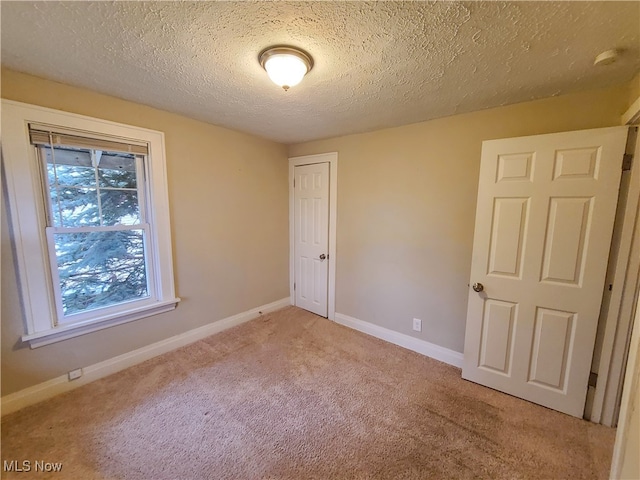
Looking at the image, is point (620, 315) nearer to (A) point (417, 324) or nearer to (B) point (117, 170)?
(A) point (417, 324)

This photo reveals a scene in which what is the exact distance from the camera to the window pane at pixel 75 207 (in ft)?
6.24

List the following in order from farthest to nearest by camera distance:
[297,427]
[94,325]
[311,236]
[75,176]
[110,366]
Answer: [311,236] → [110,366] → [94,325] → [75,176] → [297,427]

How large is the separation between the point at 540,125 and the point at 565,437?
2.13 meters

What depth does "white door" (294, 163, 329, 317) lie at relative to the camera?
327cm

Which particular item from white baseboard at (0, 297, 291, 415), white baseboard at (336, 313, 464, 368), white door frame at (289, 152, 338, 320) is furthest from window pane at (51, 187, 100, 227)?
white baseboard at (336, 313, 464, 368)

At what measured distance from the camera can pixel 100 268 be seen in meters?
2.16

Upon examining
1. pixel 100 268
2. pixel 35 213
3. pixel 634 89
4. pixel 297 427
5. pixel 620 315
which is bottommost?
pixel 297 427

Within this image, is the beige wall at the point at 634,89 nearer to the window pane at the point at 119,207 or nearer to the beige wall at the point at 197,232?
the beige wall at the point at 197,232

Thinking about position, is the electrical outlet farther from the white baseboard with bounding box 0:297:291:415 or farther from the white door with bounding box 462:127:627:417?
the white baseboard with bounding box 0:297:291:415

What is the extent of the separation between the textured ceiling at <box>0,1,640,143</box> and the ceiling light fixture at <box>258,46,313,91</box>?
5 centimetres

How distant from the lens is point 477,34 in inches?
48.7

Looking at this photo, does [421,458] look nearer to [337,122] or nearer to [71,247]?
[337,122]
